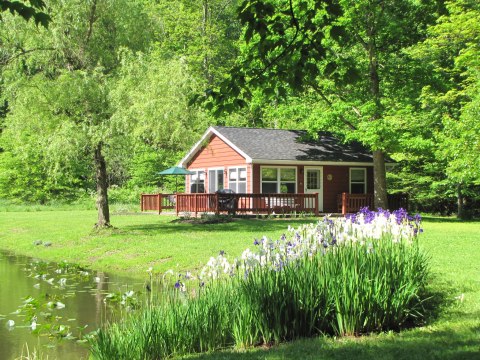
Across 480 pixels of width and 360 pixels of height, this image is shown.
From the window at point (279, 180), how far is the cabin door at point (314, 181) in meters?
0.65

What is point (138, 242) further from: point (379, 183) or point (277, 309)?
point (379, 183)

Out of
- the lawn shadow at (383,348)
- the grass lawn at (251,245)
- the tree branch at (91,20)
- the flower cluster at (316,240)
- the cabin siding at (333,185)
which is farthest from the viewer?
the cabin siding at (333,185)

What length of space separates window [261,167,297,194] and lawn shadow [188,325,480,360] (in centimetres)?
2132

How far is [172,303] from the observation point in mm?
6762

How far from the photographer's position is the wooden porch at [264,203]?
84.2ft

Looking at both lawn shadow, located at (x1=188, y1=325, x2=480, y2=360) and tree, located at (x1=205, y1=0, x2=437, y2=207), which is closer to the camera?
lawn shadow, located at (x1=188, y1=325, x2=480, y2=360)

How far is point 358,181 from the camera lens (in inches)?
1190

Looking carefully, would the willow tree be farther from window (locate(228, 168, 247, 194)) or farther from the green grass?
window (locate(228, 168, 247, 194))

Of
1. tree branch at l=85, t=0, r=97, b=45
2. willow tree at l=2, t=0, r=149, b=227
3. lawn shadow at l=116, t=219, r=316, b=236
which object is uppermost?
tree branch at l=85, t=0, r=97, b=45

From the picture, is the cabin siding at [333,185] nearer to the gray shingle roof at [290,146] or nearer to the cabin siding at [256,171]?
the cabin siding at [256,171]

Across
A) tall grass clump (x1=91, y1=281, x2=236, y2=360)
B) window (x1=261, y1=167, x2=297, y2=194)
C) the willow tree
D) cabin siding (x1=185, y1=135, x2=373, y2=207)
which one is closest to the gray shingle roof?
cabin siding (x1=185, y1=135, x2=373, y2=207)

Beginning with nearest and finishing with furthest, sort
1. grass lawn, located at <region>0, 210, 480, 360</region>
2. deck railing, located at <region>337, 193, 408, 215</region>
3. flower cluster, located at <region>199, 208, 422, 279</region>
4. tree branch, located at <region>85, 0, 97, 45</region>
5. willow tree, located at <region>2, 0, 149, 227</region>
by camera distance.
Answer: grass lawn, located at <region>0, 210, 480, 360</region>
flower cluster, located at <region>199, 208, 422, 279</region>
willow tree, located at <region>2, 0, 149, 227</region>
tree branch, located at <region>85, 0, 97, 45</region>
deck railing, located at <region>337, 193, 408, 215</region>

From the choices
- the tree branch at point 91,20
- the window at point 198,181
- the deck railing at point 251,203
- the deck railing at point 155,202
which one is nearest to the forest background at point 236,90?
the tree branch at point 91,20

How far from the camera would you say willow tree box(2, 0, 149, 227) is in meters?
17.8
